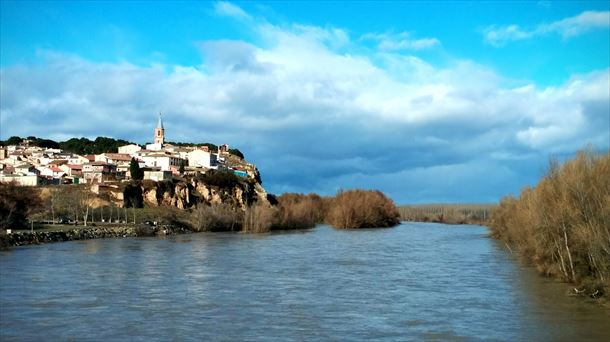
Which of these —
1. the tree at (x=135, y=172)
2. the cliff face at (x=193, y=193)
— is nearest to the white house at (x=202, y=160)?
the cliff face at (x=193, y=193)

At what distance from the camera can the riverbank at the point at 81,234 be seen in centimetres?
4809

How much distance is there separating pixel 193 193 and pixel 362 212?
106 feet

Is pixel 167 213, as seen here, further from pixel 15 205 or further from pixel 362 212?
pixel 362 212

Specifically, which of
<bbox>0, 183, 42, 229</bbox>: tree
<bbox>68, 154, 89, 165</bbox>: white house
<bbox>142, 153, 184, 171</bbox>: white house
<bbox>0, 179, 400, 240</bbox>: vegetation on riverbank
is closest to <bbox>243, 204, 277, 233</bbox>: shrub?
<bbox>0, 179, 400, 240</bbox>: vegetation on riverbank

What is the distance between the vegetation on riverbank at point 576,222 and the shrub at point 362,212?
62.5 m

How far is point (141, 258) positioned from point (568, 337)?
95.1 ft

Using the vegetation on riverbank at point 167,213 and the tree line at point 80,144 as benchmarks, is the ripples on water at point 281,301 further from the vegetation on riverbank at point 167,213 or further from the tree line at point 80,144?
the tree line at point 80,144

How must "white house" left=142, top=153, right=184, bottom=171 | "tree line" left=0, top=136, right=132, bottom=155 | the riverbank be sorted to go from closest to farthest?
the riverbank
"white house" left=142, top=153, right=184, bottom=171
"tree line" left=0, top=136, right=132, bottom=155

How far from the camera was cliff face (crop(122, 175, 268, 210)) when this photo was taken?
9806cm

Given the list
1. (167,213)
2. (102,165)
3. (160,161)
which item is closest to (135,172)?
Result: (102,165)

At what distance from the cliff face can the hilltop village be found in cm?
508

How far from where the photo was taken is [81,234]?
58719mm

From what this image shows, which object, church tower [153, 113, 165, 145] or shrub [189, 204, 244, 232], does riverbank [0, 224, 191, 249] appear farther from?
church tower [153, 113, 165, 145]

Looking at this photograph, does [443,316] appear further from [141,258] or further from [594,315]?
[141,258]
